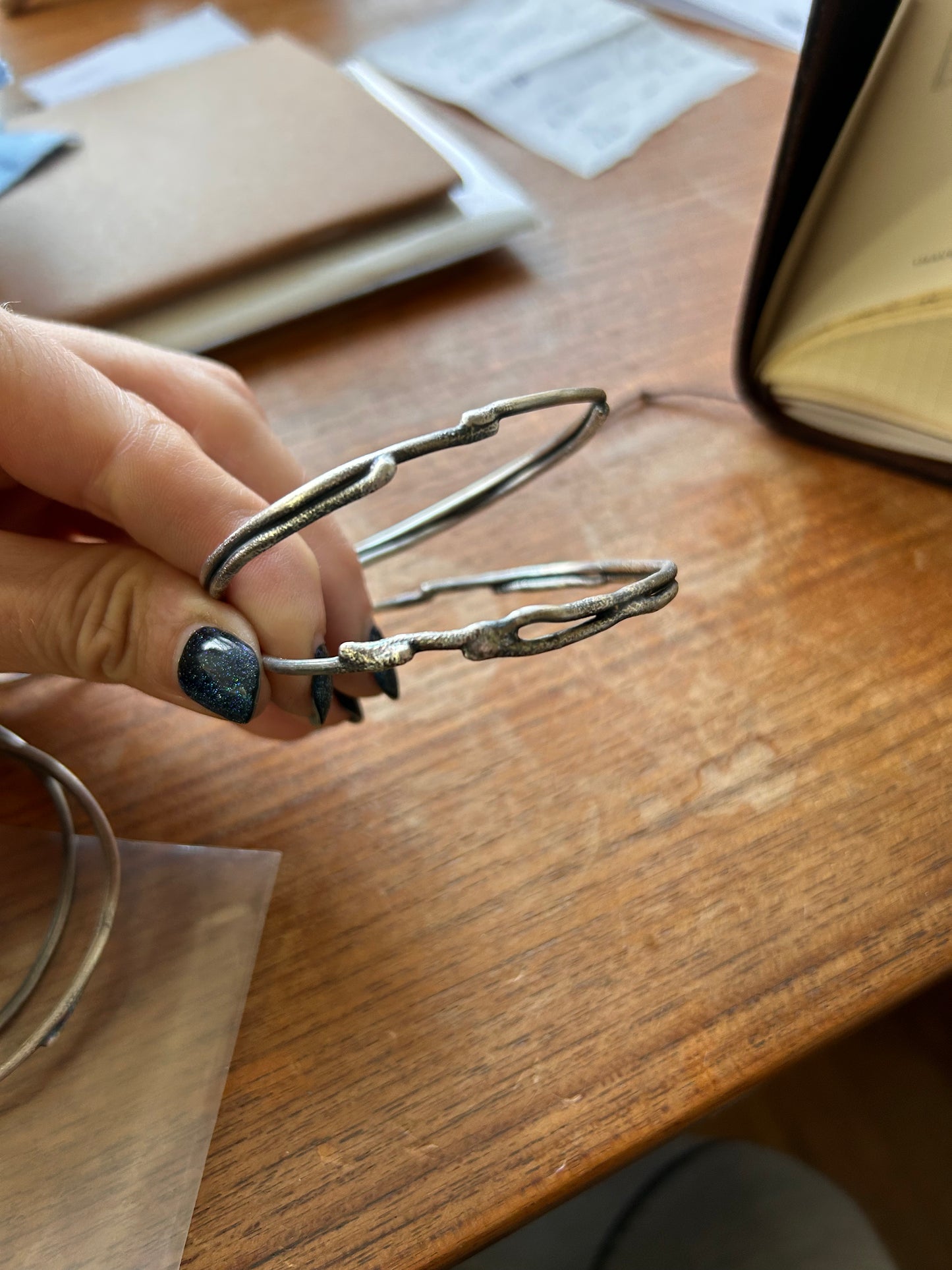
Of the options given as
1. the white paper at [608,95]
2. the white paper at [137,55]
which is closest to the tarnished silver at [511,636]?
the white paper at [608,95]

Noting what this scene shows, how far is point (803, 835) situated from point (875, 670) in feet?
0.23

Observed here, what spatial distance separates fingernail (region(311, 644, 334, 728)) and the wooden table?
0.04m

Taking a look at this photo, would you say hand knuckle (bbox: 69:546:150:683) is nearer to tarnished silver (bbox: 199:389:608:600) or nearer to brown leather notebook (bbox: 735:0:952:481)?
tarnished silver (bbox: 199:389:608:600)

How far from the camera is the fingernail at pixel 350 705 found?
0.98 ft

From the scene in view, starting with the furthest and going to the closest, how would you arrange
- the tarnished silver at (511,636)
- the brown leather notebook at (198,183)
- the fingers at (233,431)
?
1. the brown leather notebook at (198,183)
2. the fingers at (233,431)
3. the tarnished silver at (511,636)

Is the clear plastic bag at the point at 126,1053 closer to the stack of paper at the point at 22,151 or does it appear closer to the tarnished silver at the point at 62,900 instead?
the tarnished silver at the point at 62,900

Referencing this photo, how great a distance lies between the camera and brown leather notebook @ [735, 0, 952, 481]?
30 centimetres

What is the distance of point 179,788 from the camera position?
0.30 m

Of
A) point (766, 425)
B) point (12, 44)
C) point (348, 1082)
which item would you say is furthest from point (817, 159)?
point (12, 44)

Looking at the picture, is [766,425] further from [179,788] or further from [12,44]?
[12,44]

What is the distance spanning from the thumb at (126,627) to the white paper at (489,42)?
433 millimetres

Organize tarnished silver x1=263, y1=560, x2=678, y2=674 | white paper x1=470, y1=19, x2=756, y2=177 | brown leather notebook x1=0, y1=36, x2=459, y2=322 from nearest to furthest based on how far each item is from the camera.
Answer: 1. tarnished silver x1=263, y1=560, x2=678, y2=674
2. brown leather notebook x1=0, y1=36, x2=459, y2=322
3. white paper x1=470, y1=19, x2=756, y2=177

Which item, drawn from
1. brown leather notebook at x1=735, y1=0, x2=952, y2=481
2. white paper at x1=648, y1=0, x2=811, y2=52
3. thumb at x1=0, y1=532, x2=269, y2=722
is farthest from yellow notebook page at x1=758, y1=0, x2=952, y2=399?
white paper at x1=648, y1=0, x2=811, y2=52

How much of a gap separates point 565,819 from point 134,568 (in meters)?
0.14
